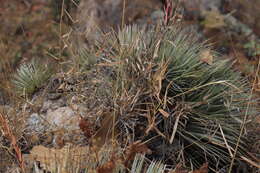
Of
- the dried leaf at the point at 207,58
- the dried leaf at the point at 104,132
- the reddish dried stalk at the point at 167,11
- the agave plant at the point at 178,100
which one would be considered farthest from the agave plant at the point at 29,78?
the dried leaf at the point at 207,58

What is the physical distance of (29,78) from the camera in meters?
3.04

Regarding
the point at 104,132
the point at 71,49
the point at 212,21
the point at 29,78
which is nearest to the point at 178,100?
the point at 104,132

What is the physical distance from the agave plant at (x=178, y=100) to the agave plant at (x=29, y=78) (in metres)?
0.74

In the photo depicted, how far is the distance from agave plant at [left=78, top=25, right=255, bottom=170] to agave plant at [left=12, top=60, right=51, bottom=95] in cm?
74

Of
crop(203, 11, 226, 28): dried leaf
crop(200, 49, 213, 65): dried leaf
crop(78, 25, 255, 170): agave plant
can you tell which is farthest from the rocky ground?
crop(200, 49, 213, 65): dried leaf

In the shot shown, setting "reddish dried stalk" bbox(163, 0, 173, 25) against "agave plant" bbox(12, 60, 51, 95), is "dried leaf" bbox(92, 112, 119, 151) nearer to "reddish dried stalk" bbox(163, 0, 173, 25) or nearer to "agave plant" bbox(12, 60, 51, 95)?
"reddish dried stalk" bbox(163, 0, 173, 25)

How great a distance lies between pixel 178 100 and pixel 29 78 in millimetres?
1364

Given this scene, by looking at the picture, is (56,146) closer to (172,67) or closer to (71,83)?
(71,83)

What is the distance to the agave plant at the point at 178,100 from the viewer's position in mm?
2348

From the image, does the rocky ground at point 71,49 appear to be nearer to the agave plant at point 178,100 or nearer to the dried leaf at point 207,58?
the agave plant at point 178,100

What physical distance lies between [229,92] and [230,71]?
1.21 ft

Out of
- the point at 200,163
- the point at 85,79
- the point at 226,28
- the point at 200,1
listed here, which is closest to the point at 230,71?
the point at 200,163

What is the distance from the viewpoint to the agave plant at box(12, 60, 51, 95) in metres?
3.00

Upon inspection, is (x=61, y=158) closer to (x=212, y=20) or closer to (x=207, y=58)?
(x=207, y=58)
